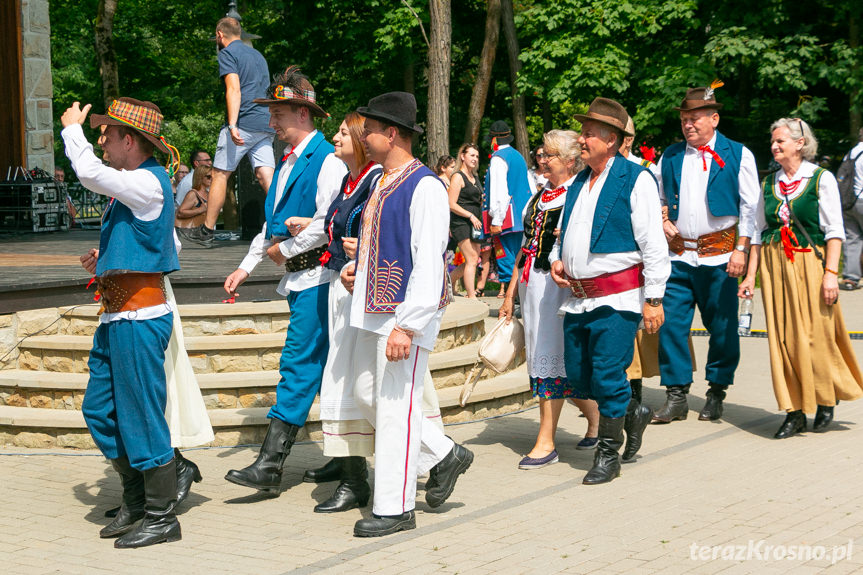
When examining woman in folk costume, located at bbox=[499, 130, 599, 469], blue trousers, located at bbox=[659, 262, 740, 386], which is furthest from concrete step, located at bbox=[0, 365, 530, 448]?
blue trousers, located at bbox=[659, 262, 740, 386]

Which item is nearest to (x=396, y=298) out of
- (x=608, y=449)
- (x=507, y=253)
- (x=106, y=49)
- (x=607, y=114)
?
(x=608, y=449)

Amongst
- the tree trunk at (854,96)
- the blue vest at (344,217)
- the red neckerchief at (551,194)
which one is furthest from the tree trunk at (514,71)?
the blue vest at (344,217)

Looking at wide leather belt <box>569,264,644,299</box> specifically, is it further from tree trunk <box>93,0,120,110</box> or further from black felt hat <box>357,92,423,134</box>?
tree trunk <box>93,0,120,110</box>

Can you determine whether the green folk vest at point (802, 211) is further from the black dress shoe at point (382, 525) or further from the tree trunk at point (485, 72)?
the tree trunk at point (485, 72)

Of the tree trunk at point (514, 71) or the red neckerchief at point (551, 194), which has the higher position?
the tree trunk at point (514, 71)

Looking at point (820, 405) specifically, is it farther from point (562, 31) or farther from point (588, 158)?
point (562, 31)

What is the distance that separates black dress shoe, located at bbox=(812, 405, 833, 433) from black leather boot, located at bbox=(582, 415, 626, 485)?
6.46ft

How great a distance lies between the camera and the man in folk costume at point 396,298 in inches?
209

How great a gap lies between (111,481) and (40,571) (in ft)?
5.37

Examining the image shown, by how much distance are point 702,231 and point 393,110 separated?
10.8 ft

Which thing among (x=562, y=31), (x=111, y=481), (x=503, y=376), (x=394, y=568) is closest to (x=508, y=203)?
(x=503, y=376)

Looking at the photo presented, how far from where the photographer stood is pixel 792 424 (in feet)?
25.1

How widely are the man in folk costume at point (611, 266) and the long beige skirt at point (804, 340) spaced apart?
159cm

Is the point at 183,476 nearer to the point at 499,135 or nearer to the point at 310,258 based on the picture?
the point at 310,258
